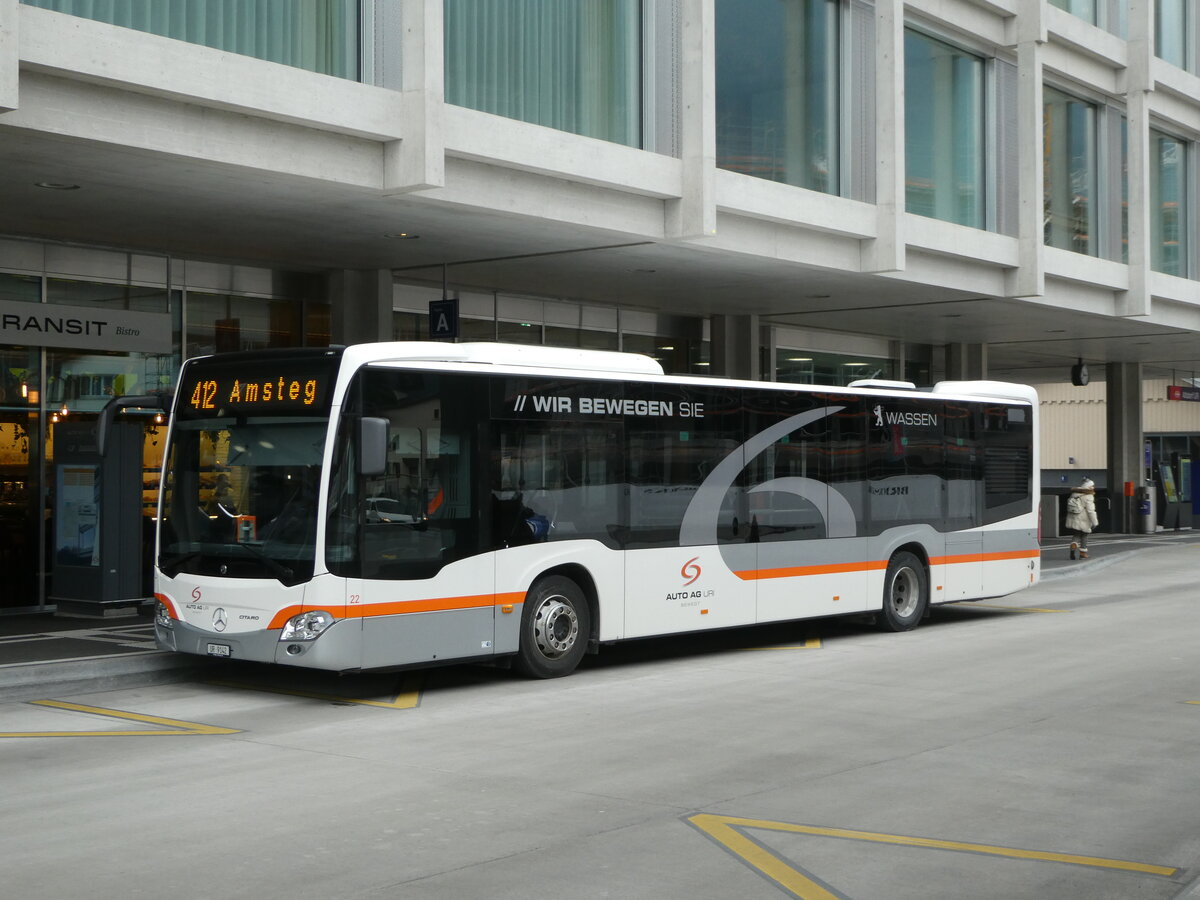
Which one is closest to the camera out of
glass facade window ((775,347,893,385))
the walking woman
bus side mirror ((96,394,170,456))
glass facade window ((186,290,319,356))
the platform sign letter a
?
bus side mirror ((96,394,170,456))

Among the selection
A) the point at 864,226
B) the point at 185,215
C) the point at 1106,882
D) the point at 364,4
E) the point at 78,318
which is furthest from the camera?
the point at 864,226

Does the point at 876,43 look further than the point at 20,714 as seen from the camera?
Yes

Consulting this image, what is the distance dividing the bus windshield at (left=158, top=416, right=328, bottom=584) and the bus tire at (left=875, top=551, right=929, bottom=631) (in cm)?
794

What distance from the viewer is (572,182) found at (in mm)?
16578

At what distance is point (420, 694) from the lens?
1225 centimetres

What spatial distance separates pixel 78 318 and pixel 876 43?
40.6 ft

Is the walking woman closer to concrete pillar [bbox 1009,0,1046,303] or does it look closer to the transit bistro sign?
concrete pillar [bbox 1009,0,1046,303]

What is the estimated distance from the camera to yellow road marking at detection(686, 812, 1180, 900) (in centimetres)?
634

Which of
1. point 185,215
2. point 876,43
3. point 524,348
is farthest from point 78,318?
point 876,43

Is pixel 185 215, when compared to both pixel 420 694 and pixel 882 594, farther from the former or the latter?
pixel 882 594

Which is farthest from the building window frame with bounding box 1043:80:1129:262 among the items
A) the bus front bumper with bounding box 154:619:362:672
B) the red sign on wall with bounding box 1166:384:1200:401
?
the bus front bumper with bounding box 154:619:362:672

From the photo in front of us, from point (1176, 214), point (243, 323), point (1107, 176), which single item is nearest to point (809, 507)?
point (243, 323)

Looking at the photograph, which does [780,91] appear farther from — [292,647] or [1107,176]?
[292,647]

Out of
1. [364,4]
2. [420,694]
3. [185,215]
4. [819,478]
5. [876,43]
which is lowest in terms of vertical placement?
[420,694]
